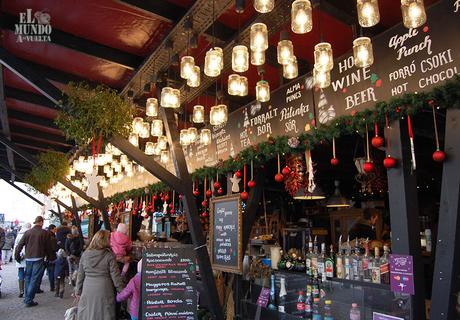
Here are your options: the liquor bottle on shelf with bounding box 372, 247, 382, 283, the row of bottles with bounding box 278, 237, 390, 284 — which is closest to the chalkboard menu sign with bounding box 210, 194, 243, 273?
the row of bottles with bounding box 278, 237, 390, 284

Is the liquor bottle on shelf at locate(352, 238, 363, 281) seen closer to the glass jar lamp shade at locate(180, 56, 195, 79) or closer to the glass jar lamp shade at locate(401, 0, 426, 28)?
the glass jar lamp shade at locate(401, 0, 426, 28)

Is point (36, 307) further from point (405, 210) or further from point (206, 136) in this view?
point (405, 210)

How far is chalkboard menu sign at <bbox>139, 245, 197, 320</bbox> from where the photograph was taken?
15.6 feet

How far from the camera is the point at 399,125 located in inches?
134

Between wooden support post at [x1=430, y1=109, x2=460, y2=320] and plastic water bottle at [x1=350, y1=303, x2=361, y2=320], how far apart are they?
1.00 meters

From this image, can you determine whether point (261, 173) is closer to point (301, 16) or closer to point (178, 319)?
point (178, 319)

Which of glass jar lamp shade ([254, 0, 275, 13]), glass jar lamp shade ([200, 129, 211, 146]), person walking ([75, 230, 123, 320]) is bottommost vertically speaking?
person walking ([75, 230, 123, 320])

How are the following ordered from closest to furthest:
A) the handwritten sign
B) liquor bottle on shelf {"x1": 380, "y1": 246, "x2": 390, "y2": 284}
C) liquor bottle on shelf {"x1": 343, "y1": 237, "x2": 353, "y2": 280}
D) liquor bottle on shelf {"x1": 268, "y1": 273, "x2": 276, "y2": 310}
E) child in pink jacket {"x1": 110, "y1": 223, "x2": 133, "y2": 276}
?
the handwritten sign < liquor bottle on shelf {"x1": 380, "y1": 246, "x2": 390, "y2": 284} < liquor bottle on shelf {"x1": 343, "y1": 237, "x2": 353, "y2": 280} < liquor bottle on shelf {"x1": 268, "y1": 273, "x2": 276, "y2": 310} < child in pink jacket {"x1": 110, "y1": 223, "x2": 133, "y2": 276}

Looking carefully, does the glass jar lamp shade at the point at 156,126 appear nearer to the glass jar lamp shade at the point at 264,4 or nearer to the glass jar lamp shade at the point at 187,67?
the glass jar lamp shade at the point at 187,67

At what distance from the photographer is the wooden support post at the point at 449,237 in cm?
295

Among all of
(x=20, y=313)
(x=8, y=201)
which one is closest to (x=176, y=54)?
(x=20, y=313)

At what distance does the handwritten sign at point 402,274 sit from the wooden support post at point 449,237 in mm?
203

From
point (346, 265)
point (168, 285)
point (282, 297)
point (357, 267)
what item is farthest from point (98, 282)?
point (357, 267)

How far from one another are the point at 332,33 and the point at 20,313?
7.11 meters
